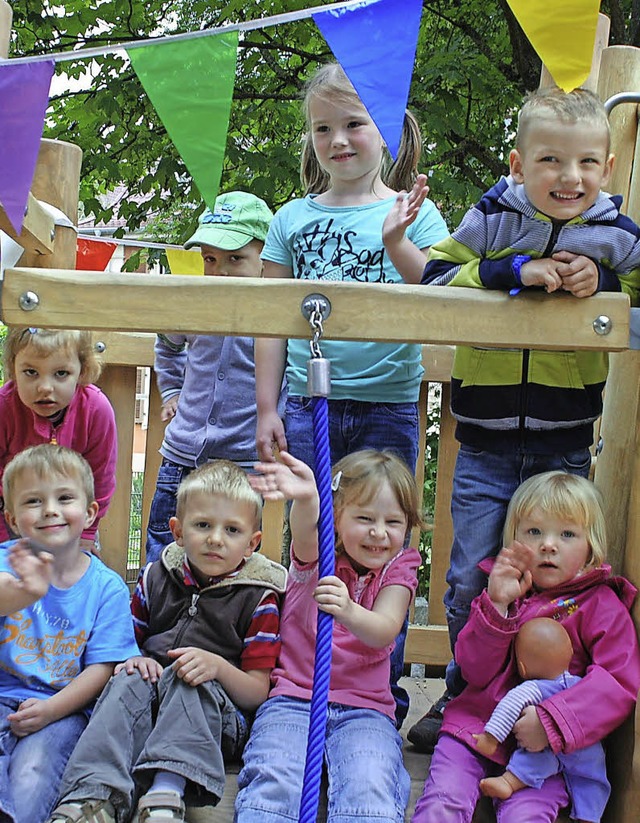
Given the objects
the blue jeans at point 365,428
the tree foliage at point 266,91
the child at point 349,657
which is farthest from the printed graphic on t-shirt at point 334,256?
the tree foliage at point 266,91

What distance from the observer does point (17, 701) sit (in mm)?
2141

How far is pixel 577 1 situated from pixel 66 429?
167cm

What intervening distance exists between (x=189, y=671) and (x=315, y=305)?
87cm

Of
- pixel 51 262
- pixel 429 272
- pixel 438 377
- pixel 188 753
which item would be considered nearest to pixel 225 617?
pixel 188 753

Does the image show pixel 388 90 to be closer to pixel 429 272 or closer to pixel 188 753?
pixel 429 272

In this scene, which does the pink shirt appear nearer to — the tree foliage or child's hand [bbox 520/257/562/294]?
child's hand [bbox 520/257/562/294]

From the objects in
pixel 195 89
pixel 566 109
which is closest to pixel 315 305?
pixel 195 89

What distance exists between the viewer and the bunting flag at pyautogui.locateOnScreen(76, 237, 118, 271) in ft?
16.2

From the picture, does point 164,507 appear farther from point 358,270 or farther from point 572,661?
point 572,661

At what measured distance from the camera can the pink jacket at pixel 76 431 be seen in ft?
9.11

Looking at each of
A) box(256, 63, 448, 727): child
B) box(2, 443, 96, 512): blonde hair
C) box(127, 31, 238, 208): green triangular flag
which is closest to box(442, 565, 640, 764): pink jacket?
box(256, 63, 448, 727): child

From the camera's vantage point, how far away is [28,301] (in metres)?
1.75

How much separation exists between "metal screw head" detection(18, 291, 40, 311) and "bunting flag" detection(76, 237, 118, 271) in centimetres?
324

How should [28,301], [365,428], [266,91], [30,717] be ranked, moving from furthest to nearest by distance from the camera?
1. [266,91]
2. [365,428]
3. [30,717]
4. [28,301]
